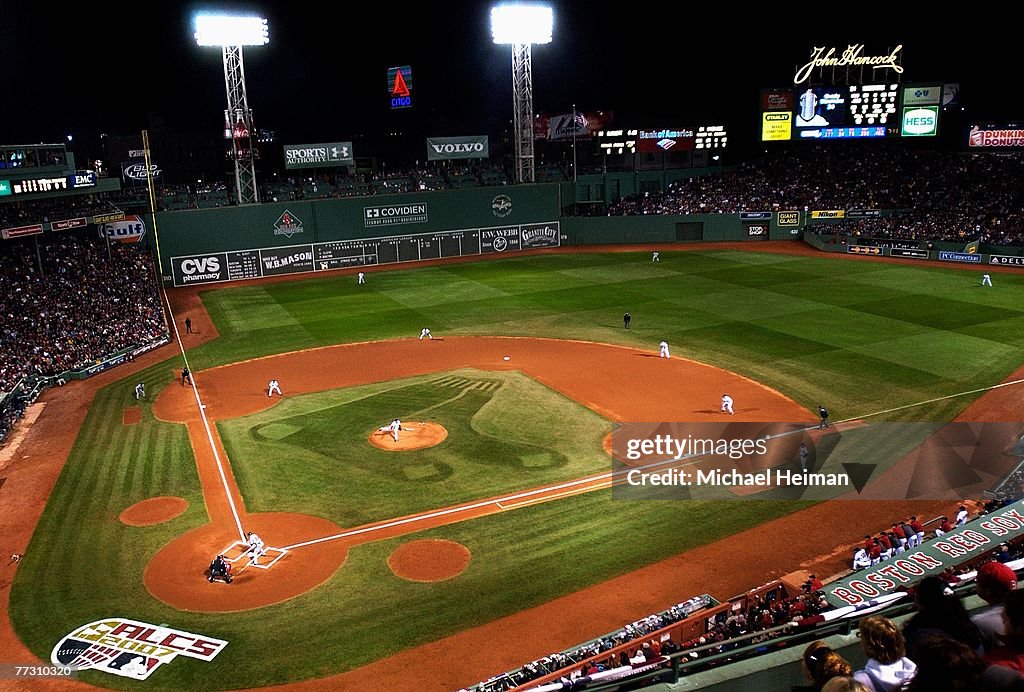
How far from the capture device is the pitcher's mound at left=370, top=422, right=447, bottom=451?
86.1 ft

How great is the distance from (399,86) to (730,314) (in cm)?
4490

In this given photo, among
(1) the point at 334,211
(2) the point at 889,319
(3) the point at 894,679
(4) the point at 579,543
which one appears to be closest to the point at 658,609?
(4) the point at 579,543

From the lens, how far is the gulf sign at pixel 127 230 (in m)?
57.0

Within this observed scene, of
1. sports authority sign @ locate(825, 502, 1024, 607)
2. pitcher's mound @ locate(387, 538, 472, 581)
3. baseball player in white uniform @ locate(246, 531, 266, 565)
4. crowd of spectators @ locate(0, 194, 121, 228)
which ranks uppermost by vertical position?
crowd of spectators @ locate(0, 194, 121, 228)

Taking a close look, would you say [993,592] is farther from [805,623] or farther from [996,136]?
[996,136]

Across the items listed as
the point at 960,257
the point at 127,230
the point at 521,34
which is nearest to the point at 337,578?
the point at 127,230

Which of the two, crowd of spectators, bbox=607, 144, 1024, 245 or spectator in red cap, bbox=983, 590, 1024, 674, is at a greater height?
crowd of spectators, bbox=607, 144, 1024, 245

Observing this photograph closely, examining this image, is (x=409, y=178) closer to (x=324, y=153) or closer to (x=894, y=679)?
(x=324, y=153)

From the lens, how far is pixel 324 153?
6631 cm

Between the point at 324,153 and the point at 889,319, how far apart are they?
4727cm

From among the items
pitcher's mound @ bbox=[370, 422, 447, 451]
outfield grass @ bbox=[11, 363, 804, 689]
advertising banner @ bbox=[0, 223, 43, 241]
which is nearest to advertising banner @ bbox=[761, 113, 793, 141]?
pitcher's mound @ bbox=[370, 422, 447, 451]

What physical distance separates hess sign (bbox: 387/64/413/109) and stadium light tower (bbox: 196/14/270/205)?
55.9 ft

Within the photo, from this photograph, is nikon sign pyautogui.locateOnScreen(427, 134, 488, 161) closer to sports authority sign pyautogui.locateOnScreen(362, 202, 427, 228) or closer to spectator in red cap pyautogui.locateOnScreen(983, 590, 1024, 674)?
sports authority sign pyautogui.locateOnScreen(362, 202, 427, 228)

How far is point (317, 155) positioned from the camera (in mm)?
66125
